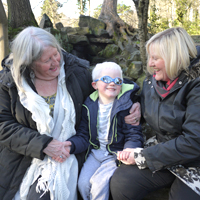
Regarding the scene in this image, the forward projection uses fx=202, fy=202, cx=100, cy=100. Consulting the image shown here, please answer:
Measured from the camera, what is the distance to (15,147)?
6.32 feet

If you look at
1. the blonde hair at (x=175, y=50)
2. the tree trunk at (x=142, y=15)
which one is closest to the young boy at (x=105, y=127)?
the blonde hair at (x=175, y=50)

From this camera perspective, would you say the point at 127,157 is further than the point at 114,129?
No

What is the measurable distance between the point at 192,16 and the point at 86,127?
59.8ft

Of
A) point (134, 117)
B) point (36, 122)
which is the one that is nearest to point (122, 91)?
point (134, 117)

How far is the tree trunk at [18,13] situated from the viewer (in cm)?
738

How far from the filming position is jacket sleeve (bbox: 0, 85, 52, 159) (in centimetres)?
189

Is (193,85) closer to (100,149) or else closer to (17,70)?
(100,149)

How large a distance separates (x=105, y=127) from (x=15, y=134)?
91cm

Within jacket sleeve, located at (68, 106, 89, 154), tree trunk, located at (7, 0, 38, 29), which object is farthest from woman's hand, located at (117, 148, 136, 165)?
tree trunk, located at (7, 0, 38, 29)

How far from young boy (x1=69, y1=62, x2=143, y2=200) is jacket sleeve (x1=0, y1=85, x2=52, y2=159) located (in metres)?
0.34

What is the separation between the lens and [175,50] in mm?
1717

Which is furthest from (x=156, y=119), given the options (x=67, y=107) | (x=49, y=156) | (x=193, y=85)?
(x=49, y=156)

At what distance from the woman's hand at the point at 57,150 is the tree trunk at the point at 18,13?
22.5 feet

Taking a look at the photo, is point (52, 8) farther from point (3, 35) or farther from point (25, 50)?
point (25, 50)
